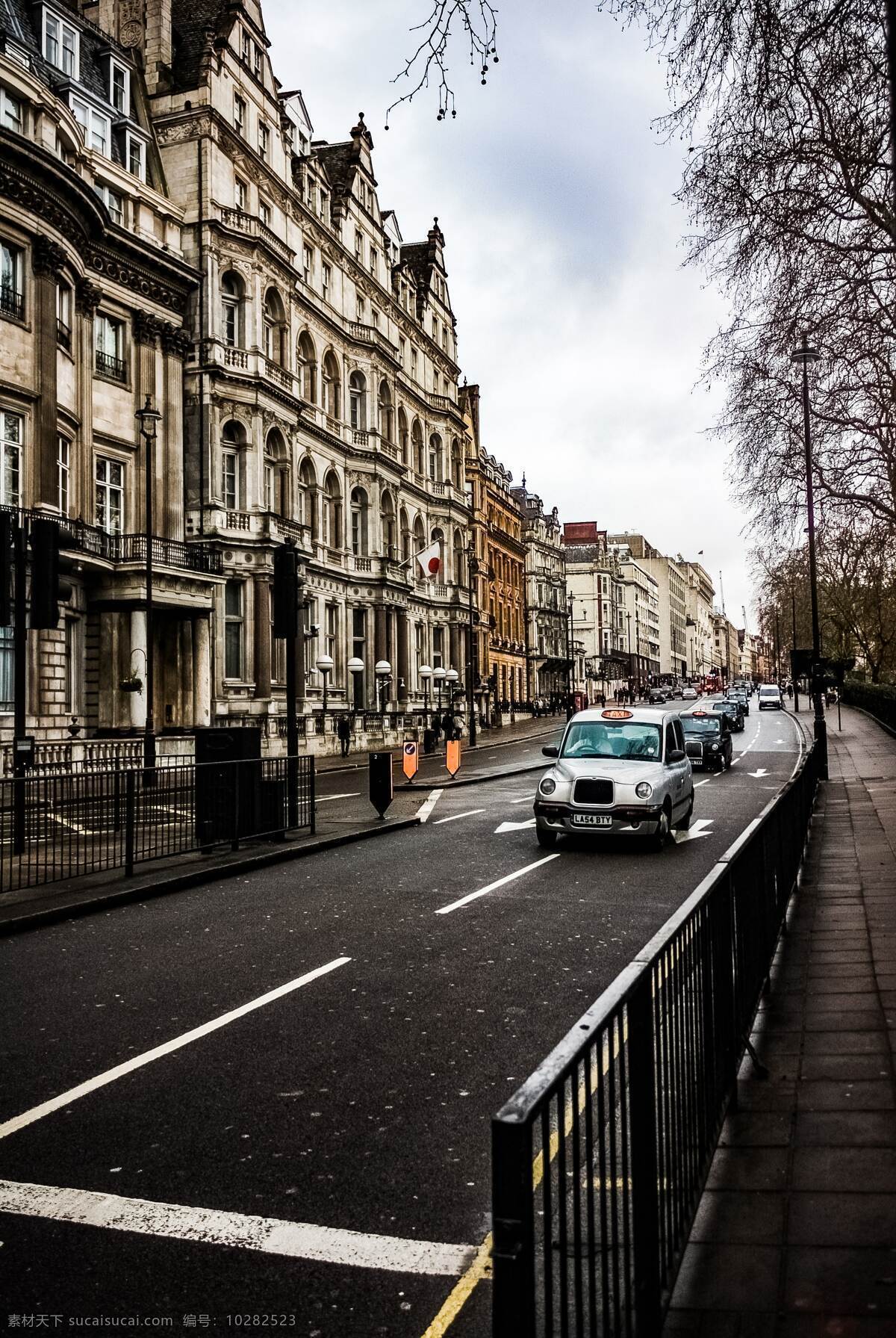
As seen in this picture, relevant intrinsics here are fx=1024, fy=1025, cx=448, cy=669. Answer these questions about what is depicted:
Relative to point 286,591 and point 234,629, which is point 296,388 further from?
point 286,591

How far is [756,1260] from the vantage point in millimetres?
3326

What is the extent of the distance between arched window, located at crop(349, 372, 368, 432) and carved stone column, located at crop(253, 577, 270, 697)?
14854 mm

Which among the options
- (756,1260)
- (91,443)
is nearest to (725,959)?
(756,1260)

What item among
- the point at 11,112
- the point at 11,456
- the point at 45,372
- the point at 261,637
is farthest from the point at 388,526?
the point at 11,112

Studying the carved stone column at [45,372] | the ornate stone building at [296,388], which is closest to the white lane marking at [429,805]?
the carved stone column at [45,372]

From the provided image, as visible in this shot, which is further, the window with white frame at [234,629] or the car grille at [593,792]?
the window with white frame at [234,629]

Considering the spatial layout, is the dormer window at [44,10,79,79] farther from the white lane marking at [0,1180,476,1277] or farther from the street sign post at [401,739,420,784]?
the white lane marking at [0,1180,476,1277]

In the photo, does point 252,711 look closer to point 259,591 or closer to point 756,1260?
point 259,591

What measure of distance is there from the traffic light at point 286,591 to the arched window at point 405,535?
130 ft

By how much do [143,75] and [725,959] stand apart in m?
44.3

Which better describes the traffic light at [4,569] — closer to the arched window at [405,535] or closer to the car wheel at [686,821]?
the car wheel at [686,821]

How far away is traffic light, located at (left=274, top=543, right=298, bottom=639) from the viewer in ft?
→ 51.8

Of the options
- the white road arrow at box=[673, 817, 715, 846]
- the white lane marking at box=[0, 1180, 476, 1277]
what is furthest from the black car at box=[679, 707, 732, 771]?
the white lane marking at box=[0, 1180, 476, 1277]

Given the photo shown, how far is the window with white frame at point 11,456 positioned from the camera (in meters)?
26.5
